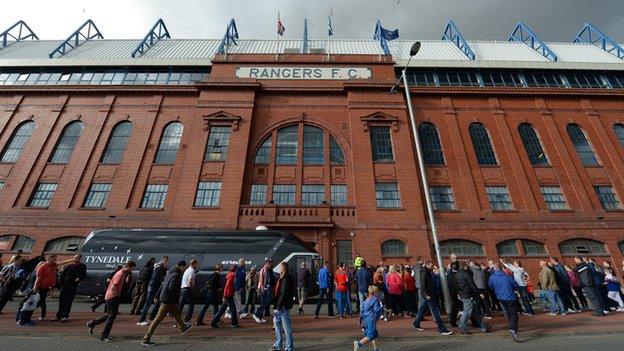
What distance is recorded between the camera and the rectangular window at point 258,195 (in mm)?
22391

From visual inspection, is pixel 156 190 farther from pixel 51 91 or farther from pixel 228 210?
pixel 51 91

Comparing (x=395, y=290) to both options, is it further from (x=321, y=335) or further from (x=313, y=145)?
(x=313, y=145)

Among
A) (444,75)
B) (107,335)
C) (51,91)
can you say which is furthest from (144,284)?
(444,75)

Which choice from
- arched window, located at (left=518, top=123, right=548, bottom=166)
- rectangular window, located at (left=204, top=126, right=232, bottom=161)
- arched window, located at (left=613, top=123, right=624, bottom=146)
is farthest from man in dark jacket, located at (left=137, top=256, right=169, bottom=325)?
arched window, located at (left=613, top=123, right=624, bottom=146)

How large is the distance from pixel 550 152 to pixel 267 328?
27.4m

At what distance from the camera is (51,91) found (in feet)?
88.6

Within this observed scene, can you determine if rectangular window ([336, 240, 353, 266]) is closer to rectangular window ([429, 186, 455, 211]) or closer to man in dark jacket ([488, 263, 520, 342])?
rectangular window ([429, 186, 455, 211])

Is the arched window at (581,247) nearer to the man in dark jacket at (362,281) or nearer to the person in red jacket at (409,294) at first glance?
the person in red jacket at (409,294)

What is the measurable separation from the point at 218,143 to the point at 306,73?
10493 millimetres

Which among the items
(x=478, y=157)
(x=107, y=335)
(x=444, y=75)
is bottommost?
(x=107, y=335)

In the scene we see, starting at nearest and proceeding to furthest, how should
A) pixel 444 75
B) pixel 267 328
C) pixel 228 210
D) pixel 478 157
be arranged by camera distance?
pixel 267 328 < pixel 228 210 < pixel 478 157 < pixel 444 75

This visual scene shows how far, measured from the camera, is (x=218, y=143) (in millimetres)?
24266

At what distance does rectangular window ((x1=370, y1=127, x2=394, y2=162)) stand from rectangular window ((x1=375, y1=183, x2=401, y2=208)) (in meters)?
2.27

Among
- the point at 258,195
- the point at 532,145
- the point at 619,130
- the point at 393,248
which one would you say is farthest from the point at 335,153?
the point at 619,130
